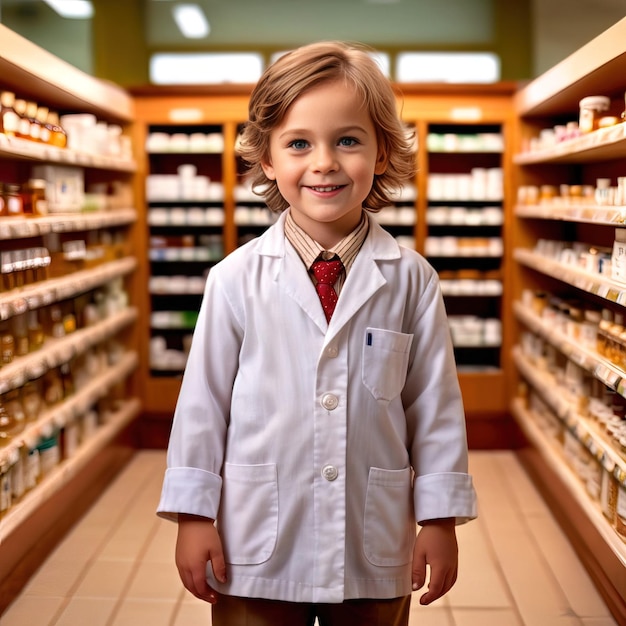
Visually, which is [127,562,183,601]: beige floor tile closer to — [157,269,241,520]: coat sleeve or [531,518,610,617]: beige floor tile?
[531,518,610,617]: beige floor tile

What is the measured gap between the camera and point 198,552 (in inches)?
65.7

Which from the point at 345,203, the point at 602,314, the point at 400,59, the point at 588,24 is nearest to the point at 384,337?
the point at 345,203

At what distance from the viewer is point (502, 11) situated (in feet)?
21.5

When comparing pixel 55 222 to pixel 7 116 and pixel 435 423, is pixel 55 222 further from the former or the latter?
pixel 435 423

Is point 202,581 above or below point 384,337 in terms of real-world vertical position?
below

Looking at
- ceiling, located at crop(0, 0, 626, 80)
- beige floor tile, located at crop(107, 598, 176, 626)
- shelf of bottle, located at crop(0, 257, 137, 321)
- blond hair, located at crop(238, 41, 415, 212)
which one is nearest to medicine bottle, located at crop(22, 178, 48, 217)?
shelf of bottle, located at crop(0, 257, 137, 321)

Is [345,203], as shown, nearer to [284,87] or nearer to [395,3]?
[284,87]

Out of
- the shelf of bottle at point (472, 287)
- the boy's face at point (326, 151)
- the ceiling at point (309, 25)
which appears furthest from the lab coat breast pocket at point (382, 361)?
the ceiling at point (309, 25)

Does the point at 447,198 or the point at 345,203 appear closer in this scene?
the point at 345,203

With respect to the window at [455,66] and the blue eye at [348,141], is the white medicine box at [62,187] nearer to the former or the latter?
the blue eye at [348,141]

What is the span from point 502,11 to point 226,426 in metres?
5.66

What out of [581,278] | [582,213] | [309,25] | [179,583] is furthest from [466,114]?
[179,583]

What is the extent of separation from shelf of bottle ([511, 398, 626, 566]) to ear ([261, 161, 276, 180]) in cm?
220

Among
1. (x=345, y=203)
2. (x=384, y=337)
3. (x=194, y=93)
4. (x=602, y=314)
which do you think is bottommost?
(x=602, y=314)
